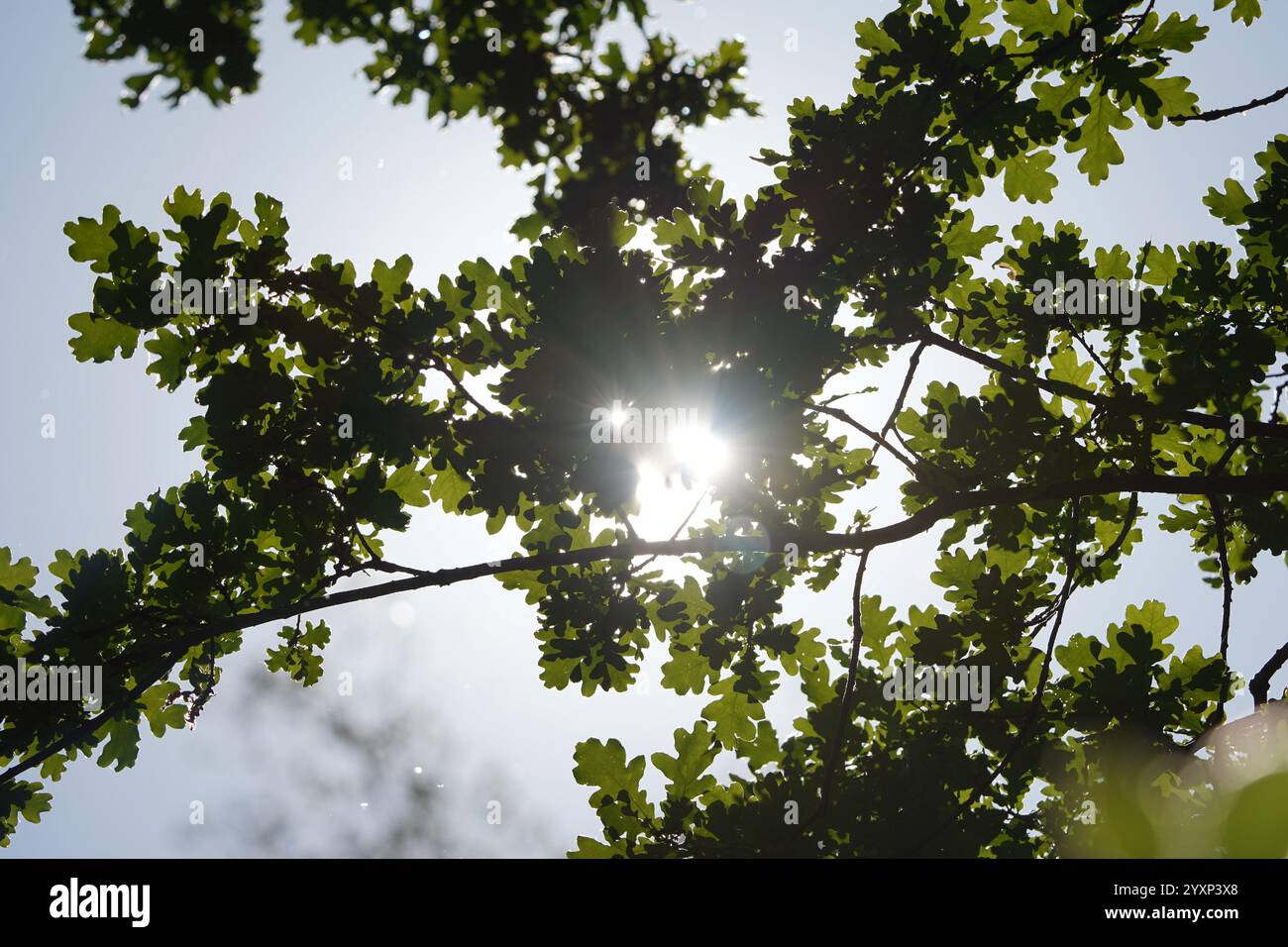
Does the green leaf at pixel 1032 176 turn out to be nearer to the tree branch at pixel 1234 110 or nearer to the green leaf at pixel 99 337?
the tree branch at pixel 1234 110

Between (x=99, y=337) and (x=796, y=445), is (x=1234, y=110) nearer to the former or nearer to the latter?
(x=796, y=445)

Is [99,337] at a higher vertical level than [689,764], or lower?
higher

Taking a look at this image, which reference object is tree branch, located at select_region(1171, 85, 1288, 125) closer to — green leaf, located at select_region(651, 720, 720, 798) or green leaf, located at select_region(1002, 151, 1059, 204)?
green leaf, located at select_region(1002, 151, 1059, 204)

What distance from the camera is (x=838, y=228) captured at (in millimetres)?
4699

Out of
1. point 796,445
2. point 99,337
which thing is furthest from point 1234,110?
point 99,337

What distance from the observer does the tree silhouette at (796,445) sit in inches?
174

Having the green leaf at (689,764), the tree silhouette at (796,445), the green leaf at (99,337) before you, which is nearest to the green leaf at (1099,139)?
the tree silhouette at (796,445)

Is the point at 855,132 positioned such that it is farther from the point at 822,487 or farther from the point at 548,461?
the point at 548,461

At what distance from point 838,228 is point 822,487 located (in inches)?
69.1

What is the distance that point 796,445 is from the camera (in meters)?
4.90

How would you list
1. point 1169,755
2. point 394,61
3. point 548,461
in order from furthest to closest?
point 548,461
point 1169,755
point 394,61

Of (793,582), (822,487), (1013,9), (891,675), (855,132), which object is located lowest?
(891,675)
